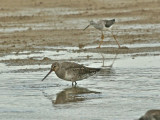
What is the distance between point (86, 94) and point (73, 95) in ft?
0.84

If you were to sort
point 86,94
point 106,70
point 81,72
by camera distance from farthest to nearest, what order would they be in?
point 106,70
point 81,72
point 86,94

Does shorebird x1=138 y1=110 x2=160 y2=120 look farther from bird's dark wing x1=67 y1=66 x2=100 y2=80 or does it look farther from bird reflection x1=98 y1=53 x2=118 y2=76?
bird reflection x1=98 y1=53 x2=118 y2=76

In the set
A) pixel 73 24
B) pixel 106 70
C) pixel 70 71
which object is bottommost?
pixel 106 70

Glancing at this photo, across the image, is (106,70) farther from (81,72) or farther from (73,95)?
(73,95)

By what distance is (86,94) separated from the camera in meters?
11.1

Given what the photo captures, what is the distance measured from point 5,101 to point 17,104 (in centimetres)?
41

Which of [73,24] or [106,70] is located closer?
[106,70]

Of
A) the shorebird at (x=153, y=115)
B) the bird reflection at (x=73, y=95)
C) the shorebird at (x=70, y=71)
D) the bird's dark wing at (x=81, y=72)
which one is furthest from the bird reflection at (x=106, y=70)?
the shorebird at (x=153, y=115)

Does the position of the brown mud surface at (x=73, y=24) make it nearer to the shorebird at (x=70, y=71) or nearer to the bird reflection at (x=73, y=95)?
the shorebird at (x=70, y=71)

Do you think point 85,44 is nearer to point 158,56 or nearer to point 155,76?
point 158,56

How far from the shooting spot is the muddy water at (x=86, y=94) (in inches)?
369

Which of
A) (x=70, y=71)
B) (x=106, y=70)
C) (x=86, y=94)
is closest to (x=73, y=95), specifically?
(x=86, y=94)

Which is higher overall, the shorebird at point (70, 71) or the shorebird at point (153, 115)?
the shorebird at point (70, 71)

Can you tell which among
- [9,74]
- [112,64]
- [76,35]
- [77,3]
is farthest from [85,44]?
[77,3]
